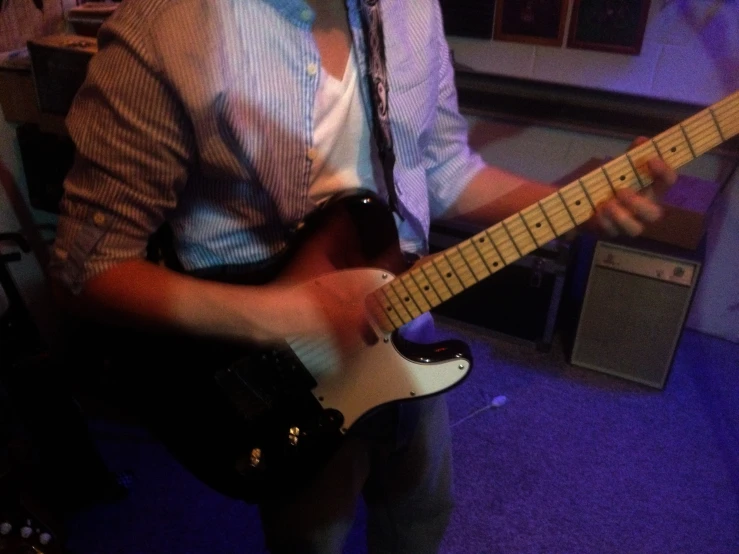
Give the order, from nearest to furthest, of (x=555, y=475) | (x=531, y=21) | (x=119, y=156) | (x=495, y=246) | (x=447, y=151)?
(x=119, y=156)
(x=495, y=246)
(x=447, y=151)
(x=555, y=475)
(x=531, y=21)

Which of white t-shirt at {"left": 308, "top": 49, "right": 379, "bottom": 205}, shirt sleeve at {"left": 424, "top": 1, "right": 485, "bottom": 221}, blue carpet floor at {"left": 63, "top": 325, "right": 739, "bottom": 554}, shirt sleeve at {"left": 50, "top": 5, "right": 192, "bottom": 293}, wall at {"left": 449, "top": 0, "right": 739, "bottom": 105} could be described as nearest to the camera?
shirt sleeve at {"left": 50, "top": 5, "right": 192, "bottom": 293}

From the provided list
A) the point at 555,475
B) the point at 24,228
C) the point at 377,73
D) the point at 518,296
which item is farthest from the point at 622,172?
the point at 24,228

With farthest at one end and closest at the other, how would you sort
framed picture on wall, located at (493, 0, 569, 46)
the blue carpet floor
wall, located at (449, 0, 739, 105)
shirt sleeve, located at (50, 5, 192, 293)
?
framed picture on wall, located at (493, 0, 569, 46), wall, located at (449, 0, 739, 105), the blue carpet floor, shirt sleeve, located at (50, 5, 192, 293)

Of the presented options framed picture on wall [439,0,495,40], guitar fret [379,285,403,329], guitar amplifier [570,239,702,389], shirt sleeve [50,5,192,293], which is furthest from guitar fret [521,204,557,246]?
framed picture on wall [439,0,495,40]

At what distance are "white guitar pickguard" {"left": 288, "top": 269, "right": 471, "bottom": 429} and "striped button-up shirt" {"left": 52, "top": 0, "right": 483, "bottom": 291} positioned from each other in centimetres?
18

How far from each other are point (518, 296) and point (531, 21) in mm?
871

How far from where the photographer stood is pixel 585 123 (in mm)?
1885

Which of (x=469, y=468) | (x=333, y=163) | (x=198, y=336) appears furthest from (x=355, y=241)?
(x=469, y=468)

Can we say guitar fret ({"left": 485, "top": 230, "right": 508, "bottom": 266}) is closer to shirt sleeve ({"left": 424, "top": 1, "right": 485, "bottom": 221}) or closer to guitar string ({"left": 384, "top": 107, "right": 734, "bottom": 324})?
guitar string ({"left": 384, "top": 107, "right": 734, "bottom": 324})

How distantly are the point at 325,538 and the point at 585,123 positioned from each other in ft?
5.12

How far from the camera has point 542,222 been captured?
29.4 inches

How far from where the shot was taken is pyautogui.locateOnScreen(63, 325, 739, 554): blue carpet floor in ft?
4.74

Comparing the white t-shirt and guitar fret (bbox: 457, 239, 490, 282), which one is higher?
the white t-shirt

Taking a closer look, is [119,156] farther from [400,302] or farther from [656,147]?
[656,147]
